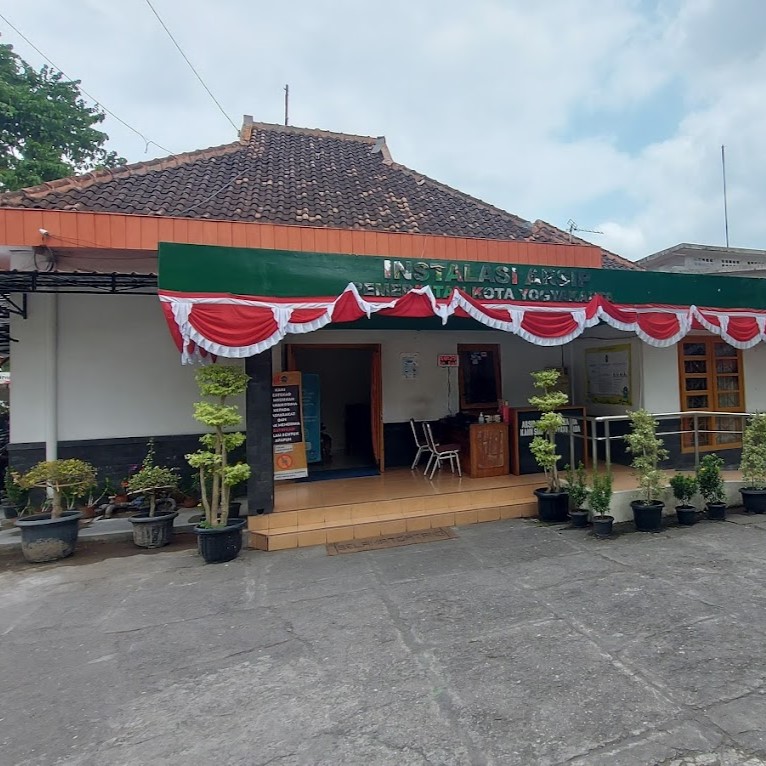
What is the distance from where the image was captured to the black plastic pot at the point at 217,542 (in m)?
5.12

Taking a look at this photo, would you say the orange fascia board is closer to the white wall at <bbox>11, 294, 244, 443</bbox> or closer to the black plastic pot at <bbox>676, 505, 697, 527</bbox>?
the white wall at <bbox>11, 294, 244, 443</bbox>

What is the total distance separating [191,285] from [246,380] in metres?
1.14

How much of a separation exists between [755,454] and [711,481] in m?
0.77

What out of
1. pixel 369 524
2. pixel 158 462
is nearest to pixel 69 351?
pixel 158 462

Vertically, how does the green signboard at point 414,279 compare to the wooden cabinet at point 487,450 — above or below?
above

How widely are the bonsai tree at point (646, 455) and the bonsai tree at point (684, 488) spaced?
0.29 meters

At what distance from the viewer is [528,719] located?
2.56 metres

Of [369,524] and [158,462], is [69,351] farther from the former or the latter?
[369,524]

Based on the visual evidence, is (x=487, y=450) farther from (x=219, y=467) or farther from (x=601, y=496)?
(x=219, y=467)

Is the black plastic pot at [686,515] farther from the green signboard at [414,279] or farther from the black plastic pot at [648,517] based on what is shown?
the green signboard at [414,279]

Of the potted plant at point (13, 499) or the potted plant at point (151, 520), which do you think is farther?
the potted plant at point (13, 499)

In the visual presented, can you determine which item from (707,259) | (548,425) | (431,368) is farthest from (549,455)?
(707,259)

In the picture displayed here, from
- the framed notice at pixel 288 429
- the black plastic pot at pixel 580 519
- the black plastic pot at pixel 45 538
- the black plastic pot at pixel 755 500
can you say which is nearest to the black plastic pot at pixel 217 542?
the black plastic pot at pixel 45 538

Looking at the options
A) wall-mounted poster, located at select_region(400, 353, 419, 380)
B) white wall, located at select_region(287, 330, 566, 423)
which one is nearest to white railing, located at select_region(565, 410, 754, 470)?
white wall, located at select_region(287, 330, 566, 423)
